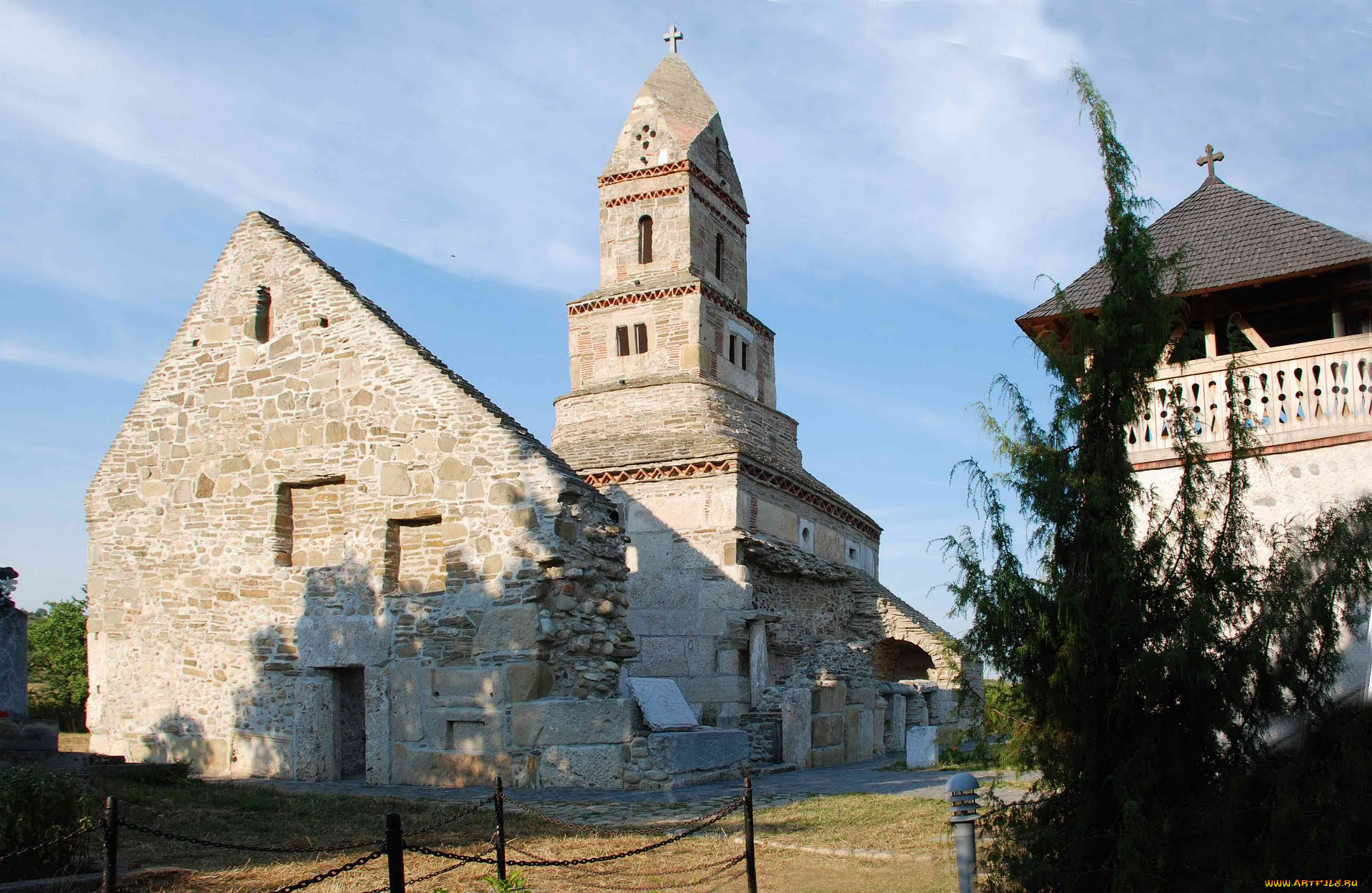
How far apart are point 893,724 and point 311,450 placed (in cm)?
1162

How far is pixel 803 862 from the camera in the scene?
793 cm

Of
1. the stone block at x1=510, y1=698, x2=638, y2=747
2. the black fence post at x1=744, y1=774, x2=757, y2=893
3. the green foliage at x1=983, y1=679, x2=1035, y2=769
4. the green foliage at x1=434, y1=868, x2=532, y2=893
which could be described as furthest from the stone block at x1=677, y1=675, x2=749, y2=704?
the green foliage at x1=983, y1=679, x2=1035, y2=769

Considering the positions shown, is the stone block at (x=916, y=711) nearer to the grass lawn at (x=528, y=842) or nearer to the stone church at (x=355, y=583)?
the stone church at (x=355, y=583)

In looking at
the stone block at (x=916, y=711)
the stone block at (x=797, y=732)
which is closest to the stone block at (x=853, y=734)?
the stone block at (x=797, y=732)

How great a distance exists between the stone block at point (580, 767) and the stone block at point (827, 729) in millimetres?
5030

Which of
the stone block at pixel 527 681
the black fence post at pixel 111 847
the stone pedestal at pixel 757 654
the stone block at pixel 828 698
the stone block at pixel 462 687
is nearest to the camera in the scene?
the black fence post at pixel 111 847

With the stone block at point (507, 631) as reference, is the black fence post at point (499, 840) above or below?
below

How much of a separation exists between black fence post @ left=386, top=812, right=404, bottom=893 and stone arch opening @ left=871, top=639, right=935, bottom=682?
17.7 metres

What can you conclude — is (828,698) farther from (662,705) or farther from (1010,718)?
(1010,718)

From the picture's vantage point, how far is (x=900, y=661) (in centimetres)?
2394

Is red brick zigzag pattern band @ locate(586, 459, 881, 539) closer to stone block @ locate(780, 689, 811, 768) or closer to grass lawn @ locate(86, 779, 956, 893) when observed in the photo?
stone block @ locate(780, 689, 811, 768)

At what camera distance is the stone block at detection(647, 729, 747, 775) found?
11.8 m

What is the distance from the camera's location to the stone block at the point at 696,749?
11.8 meters

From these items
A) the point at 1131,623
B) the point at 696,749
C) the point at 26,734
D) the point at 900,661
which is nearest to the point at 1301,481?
the point at 1131,623
